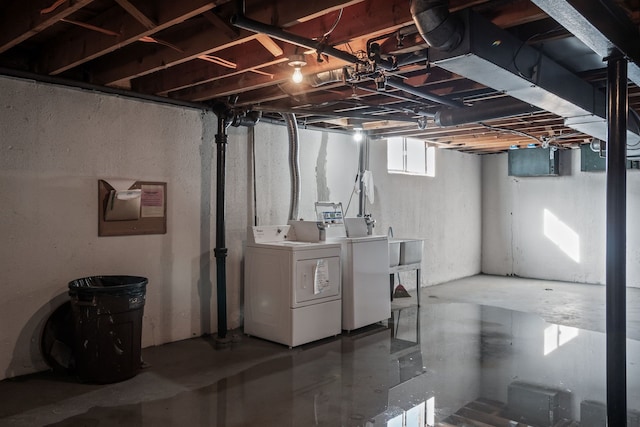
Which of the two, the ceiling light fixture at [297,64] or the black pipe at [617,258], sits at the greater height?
the ceiling light fixture at [297,64]

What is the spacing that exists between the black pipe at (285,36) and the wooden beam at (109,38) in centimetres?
17

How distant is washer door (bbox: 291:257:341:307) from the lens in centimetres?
433

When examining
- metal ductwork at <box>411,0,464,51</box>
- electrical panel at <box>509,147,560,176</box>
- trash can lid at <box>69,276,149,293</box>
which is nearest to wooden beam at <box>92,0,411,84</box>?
metal ductwork at <box>411,0,464,51</box>

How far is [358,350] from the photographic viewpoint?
4.30 metres

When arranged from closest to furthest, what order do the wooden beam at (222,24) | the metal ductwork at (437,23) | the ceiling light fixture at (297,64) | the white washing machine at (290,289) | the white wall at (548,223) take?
the metal ductwork at (437,23)
the wooden beam at (222,24)
the ceiling light fixture at (297,64)
the white washing machine at (290,289)
the white wall at (548,223)

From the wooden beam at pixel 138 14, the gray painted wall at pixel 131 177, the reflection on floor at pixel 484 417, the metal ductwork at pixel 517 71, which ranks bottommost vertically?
the reflection on floor at pixel 484 417

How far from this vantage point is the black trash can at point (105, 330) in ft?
11.1

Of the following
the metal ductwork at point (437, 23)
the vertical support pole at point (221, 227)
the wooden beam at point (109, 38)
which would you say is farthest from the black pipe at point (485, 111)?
the wooden beam at point (109, 38)

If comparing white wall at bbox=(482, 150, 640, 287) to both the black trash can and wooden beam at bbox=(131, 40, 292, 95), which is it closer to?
wooden beam at bbox=(131, 40, 292, 95)

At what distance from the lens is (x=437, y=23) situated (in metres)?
2.25

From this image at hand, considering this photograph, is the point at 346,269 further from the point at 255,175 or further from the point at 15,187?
the point at 15,187

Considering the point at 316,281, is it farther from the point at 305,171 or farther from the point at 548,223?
the point at 548,223

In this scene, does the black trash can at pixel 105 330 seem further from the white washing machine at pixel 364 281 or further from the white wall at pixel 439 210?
the white wall at pixel 439 210

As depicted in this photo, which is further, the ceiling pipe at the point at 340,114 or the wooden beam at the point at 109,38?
the ceiling pipe at the point at 340,114
